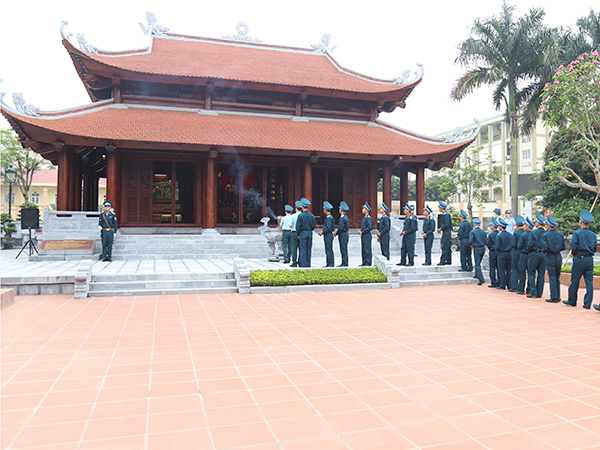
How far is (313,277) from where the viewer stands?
343 inches

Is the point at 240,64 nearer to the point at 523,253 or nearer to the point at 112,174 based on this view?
the point at 112,174

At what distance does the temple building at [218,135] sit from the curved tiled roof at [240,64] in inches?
2.7

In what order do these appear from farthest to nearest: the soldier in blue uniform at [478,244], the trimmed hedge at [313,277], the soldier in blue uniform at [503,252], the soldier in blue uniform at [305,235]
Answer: the soldier in blue uniform at [305,235] < the soldier in blue uniform at [478,244] < the soldier in blue uniform at [503,252] < the trimmed hedge at [313,277]

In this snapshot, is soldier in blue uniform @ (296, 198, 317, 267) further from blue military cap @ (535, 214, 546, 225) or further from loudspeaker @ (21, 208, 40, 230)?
loudspeaker @ (21, 208, 40, 230)

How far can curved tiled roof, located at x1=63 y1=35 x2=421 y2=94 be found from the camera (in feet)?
50.8

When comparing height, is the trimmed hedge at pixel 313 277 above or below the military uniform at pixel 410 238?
below

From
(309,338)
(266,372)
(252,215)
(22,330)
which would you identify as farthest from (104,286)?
(252,215)

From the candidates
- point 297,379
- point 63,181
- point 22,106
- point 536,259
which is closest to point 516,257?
point 536,259

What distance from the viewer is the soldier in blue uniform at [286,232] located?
34.9 ft

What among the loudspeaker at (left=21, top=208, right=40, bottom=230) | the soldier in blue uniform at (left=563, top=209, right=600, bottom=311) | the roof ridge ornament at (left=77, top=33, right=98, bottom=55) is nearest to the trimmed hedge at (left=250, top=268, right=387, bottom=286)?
the soldier in blue uniform at (left=563, top=209, right=600, bottom=311)

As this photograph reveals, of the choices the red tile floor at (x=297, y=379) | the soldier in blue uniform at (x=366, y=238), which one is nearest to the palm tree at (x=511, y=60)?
the soldier in blue uniform at (x=366, y=238)

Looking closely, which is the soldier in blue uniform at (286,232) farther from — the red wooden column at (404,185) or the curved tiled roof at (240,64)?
the red wooden column at (404,185)

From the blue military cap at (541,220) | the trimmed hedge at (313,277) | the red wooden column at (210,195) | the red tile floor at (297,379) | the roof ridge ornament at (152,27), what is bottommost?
the red tile floor at (297,379)

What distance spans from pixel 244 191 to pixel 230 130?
2.80 m
